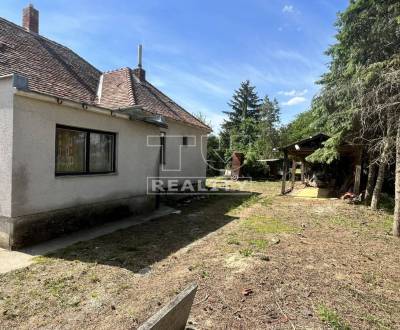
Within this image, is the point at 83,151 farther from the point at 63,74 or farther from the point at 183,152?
the point at 183,152

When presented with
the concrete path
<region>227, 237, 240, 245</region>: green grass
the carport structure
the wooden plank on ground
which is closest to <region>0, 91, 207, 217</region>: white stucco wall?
the concrete path

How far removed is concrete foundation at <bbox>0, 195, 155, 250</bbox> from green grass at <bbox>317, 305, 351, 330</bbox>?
5782 mm

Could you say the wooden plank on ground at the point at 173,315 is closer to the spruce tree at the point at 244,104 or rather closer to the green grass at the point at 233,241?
the green grass at the point at 233,241

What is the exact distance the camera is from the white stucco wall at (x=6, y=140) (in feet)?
17.8

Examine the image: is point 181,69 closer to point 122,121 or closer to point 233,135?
point 122,121

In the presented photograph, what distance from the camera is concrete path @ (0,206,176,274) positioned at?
4906mm

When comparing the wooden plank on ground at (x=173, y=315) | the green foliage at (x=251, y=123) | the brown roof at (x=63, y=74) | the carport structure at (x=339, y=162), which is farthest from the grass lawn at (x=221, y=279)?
the green foliage at (x=251, y=123)

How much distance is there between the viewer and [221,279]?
436cm

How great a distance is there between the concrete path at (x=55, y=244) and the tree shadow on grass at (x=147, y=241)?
28cm

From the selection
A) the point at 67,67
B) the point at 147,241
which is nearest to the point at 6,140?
the point at 147,241

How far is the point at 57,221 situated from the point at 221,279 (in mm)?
4374

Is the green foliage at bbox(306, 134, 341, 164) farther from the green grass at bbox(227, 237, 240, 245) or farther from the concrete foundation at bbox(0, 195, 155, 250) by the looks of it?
the concrete foundation at bbox(0, 195, 155, 250)

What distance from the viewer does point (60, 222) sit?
654 centimetres

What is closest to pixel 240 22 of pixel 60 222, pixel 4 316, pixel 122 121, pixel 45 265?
pixel 122 121
